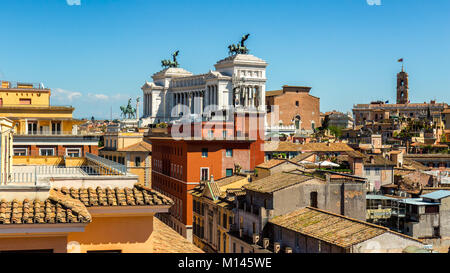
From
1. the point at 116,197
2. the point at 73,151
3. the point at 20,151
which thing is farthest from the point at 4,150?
the point at 73,151

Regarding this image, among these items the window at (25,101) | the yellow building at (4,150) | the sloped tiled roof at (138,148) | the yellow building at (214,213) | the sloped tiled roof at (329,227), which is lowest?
the yellow building at (214,213)

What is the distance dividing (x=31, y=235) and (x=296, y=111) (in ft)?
387

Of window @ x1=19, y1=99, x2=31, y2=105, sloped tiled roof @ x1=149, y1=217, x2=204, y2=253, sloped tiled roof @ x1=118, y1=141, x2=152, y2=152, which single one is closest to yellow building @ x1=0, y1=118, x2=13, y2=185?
sloped tiled roof @ x1=149, y1=217, x2=204, y2=253

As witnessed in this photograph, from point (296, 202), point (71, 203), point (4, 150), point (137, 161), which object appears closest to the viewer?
point (71, 203)

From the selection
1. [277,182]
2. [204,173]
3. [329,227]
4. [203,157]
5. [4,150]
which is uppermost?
[4,150]

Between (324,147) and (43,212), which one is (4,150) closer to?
(43,212)

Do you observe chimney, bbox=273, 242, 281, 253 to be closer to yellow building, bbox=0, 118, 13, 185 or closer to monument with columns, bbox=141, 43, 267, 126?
yellow building, bbox=0, 118, 13, 185

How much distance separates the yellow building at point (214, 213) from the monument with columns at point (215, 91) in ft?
163

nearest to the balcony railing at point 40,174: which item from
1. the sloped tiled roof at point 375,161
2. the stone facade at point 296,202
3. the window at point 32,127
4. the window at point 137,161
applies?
the stone facade at point 296,202

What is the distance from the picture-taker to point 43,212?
8.18 metres

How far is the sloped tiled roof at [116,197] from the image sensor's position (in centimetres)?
923

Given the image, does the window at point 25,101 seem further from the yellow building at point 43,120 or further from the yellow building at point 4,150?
the yellow building at point 4,150

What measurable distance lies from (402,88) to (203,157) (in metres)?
133
